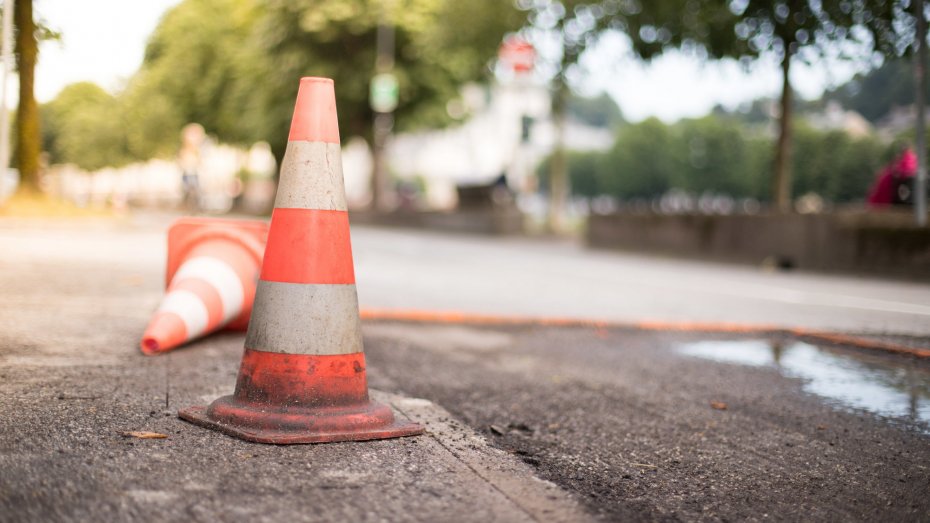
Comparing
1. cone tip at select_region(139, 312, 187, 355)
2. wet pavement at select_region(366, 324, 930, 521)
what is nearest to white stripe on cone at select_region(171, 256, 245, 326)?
cone tip at select_region(139, 312, 187, 355)

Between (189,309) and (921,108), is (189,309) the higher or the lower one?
the lower one

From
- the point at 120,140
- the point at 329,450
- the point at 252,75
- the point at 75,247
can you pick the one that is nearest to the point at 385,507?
the point at 329,450

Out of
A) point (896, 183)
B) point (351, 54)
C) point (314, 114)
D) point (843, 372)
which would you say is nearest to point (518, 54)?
point (896, 183)

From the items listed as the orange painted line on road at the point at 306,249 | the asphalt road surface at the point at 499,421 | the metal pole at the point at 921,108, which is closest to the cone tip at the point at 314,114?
the orange painted line on road at the point at 306,249

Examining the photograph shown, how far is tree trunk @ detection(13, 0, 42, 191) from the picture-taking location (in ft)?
51.5

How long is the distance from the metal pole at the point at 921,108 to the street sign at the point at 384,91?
67.4 feet

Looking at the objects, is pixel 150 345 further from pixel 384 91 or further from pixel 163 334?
pixel 384 91

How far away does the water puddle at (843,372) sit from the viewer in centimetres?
445

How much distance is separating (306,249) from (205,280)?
1.89 meters

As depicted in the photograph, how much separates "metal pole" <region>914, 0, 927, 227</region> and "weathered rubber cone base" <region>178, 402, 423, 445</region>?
37.9 ft

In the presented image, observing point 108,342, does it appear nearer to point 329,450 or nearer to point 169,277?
point 169,277

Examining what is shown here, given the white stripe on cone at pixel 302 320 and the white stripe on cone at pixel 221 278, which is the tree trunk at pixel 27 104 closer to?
the white stripe on cone at pixel 221 278

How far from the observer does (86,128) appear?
8381 cm

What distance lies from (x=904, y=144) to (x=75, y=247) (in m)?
12.3
